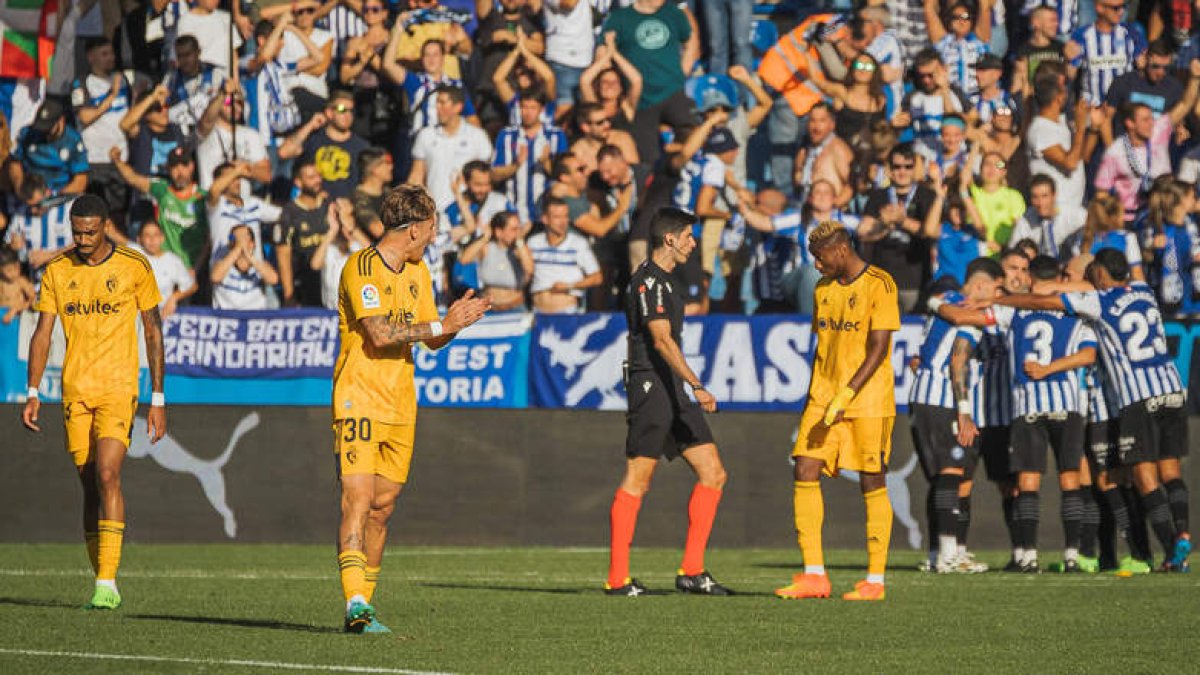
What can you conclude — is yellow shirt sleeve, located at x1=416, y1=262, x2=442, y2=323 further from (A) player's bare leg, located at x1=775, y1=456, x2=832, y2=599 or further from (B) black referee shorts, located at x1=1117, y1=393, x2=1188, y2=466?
(B) black referee shorts, located at x1=1117, y1=393, x2=1188, y2=466

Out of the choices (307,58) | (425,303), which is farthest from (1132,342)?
(307,58)

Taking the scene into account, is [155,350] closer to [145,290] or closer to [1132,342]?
[145,290]

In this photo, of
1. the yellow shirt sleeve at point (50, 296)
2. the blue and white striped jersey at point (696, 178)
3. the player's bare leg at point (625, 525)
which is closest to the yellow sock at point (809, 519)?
the player's bare leg at point (625, 525)

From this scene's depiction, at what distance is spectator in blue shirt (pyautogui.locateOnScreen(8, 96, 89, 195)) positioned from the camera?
2108 centimetres

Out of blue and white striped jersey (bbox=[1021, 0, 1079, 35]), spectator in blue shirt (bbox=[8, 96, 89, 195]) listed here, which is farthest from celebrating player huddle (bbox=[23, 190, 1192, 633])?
spectator in blue shirt (bbox=[8, 96, 89, 195])

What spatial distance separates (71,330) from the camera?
39.4ft

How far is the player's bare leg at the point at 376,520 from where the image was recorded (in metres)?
10.3

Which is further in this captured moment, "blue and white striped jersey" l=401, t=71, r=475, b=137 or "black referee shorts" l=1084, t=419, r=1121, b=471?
"blue and white striped jersey" l=401, t=71, r=475, b=137

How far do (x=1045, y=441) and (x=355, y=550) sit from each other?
776 centimetres

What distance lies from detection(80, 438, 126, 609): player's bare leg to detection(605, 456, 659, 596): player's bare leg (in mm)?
3161

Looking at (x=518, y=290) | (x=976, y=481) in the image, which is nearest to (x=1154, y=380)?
(x=976, y=481)

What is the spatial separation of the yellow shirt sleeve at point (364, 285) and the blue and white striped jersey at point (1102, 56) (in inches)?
539

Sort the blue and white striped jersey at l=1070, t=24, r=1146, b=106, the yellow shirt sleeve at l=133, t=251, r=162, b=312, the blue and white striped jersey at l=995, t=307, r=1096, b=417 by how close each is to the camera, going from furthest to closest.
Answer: the blue and white striped jersey at l=1070, t=24, r=1146, b=106 < the blue and white striped jersey at l=995, t=307, r=1096, b=417 < the yellow shirt sleeve at l=133, t=251, r=162, b=312

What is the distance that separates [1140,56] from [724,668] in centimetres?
1486
